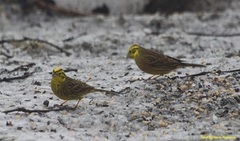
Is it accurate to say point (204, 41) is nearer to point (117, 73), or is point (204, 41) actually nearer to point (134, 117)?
point (117, 73)

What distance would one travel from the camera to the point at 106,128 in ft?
19.8

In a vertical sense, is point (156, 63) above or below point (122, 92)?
above

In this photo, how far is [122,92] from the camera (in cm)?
698

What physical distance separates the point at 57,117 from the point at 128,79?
5.29 feet

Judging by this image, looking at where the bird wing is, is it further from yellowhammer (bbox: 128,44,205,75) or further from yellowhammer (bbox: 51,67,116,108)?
yellowhammer (bbox: 51,67,116,108)

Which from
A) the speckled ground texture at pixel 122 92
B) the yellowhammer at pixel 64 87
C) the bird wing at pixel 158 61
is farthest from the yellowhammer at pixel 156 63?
the yellowhammer at pixel 64 87

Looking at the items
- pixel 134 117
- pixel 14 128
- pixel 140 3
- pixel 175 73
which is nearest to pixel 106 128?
pixel 134 117

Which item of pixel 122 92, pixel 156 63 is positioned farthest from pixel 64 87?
pixel 156 63

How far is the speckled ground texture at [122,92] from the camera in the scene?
5.93m

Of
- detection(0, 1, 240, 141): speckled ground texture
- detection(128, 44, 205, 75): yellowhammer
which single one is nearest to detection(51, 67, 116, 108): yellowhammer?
detection(0, 1, 240, 141): speckled ground texture

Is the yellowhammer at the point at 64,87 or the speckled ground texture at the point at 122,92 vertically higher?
the yellowhammer at the point at 64,87

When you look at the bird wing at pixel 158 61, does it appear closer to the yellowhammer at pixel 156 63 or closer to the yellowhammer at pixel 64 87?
the yellowhammer at pixel 156 63

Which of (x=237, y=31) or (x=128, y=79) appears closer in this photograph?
(x=128, y=79)

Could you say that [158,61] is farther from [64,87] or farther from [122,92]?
[64,87]
